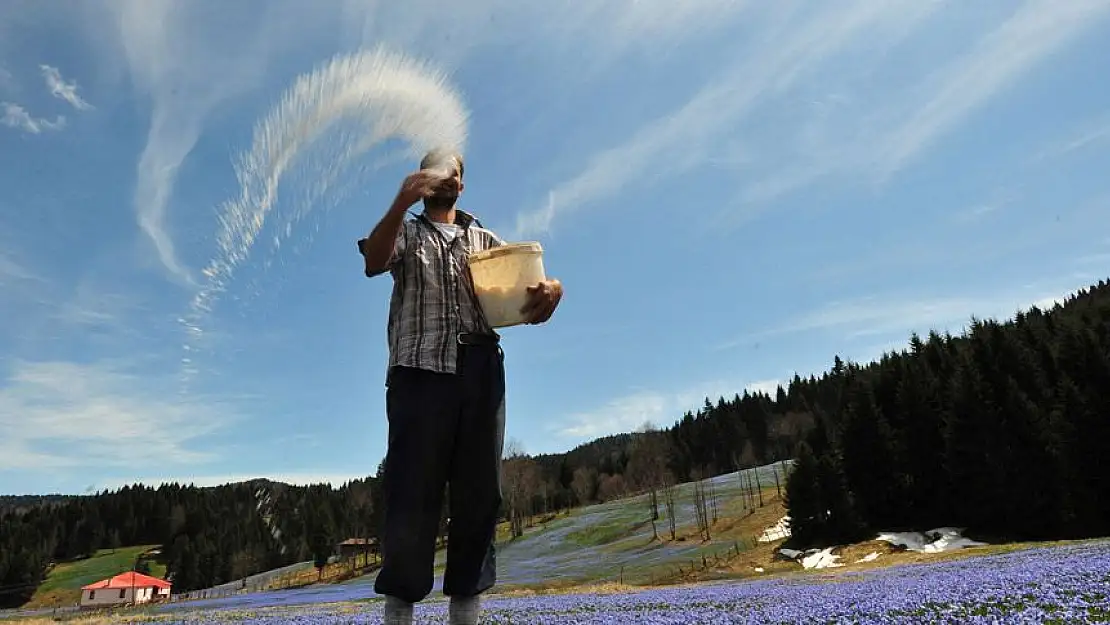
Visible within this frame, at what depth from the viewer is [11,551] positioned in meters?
113

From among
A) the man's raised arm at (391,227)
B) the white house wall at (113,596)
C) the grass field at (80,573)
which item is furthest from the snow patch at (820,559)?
the grass field at (80,573)

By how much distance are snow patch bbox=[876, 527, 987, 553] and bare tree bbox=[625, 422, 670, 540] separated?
147 ft

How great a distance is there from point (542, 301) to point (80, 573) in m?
160

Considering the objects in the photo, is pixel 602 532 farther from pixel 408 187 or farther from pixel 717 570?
pixel 408 187

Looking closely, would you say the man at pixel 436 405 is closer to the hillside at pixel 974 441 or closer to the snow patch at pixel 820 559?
the hillside at pixel 974 441

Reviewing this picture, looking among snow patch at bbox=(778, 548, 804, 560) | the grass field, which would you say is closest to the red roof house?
the grass field

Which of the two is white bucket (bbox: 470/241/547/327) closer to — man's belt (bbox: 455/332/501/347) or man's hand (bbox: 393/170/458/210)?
man's belt (bbox: 455/332/501/347)

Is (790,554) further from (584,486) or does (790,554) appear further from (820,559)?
(584,486)

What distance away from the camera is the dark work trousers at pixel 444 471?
9.58 feet

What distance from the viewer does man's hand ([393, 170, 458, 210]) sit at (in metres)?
2.94

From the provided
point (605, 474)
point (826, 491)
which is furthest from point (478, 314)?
point (605, 474)

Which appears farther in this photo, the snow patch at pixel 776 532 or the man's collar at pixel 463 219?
the snow patch at pixel 776 532

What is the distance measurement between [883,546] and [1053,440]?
1264 cm

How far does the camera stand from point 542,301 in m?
3.12
